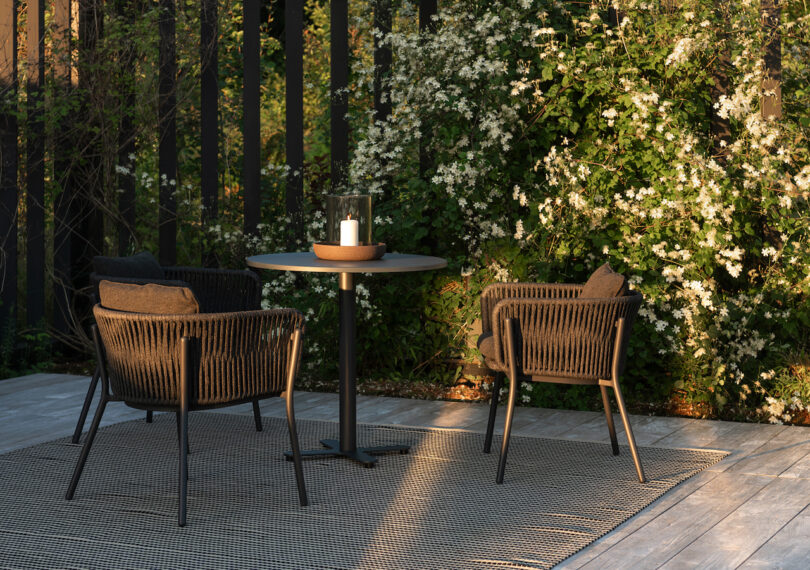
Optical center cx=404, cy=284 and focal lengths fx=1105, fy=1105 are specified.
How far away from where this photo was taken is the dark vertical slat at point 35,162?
623 cm

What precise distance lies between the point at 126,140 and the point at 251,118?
75cm

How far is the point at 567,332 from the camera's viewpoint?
408 centimetres

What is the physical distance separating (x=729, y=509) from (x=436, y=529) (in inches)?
39.3

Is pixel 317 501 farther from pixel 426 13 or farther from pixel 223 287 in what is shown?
pixel 426 13

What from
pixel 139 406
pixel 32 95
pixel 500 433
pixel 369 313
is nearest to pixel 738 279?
pixel 500 433

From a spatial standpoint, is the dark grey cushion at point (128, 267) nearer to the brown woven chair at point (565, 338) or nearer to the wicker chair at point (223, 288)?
the wicker chair at point (223, 288)

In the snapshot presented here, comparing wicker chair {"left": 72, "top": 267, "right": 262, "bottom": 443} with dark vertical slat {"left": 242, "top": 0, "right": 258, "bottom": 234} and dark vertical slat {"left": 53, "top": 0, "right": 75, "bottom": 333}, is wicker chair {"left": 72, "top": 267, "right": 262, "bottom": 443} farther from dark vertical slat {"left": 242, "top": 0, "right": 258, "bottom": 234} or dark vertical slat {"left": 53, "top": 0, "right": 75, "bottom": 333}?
dark vertical slat {"left": 53, "top": 0, "right": 75, "bottom": 333}

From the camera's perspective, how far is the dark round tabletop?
403 cm

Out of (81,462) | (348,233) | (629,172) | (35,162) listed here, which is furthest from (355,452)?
(35,162)

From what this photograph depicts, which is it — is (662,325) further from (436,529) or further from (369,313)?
(436,529)

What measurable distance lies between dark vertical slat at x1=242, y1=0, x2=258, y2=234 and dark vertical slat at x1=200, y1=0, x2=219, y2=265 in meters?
0.18

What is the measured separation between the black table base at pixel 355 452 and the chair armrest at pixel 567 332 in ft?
2.15

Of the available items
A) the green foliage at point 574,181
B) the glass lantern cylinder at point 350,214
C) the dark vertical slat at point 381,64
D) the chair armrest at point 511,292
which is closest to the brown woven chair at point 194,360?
the glass lantern cylinder at point 350,214

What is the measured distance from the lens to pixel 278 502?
3.72m
